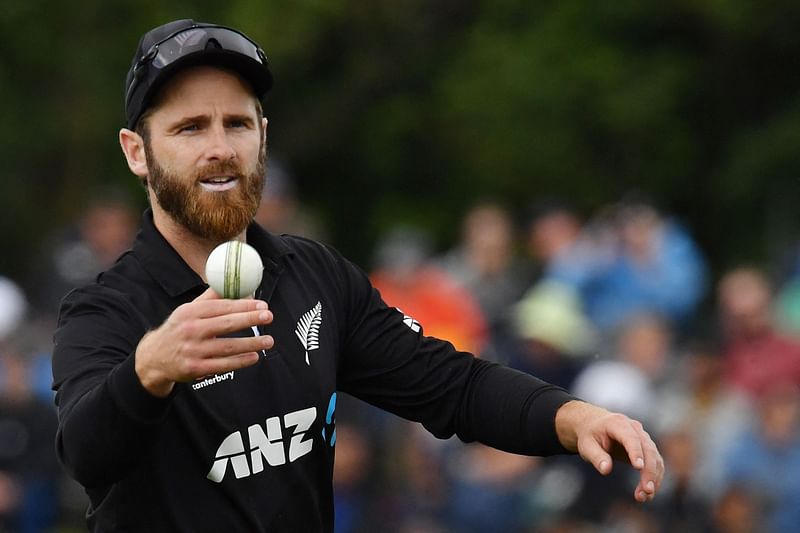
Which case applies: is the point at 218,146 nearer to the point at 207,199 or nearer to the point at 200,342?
the point at 207,199

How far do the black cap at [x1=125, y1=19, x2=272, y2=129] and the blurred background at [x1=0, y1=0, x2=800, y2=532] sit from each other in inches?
240

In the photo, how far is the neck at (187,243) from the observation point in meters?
4.40

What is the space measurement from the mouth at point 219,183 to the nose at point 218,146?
0.23 ft

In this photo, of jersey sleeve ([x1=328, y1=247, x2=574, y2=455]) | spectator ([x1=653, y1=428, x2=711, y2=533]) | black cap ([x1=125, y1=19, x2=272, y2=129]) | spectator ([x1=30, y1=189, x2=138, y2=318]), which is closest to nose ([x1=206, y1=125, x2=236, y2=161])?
black cap ([x1=125, y1=19, x2=272, y2=129])

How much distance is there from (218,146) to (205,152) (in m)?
0.04

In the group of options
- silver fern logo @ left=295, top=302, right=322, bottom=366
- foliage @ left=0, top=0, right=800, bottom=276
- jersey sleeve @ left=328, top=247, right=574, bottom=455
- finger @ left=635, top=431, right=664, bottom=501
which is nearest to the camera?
finger @ left=635, top=431, right=664, bottom=501

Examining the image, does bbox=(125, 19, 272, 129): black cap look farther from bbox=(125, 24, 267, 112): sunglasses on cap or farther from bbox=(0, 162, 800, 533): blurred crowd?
bbox=(0, 162, 800, 533): blurred crowd

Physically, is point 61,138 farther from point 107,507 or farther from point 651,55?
point 107,507

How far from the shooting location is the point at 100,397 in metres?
3.62

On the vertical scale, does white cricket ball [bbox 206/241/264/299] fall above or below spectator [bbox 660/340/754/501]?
below

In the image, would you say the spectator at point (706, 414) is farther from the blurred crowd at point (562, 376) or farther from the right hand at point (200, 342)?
the right hand at point (200, 342)

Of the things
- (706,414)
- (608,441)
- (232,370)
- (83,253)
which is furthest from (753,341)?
(232,370)

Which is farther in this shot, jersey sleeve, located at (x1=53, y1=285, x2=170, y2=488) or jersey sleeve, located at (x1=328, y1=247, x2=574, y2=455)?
jersey sleeve, located at (x1=328, y1=247, x2=574, y2=455)

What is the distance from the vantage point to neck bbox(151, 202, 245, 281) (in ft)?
14.4
